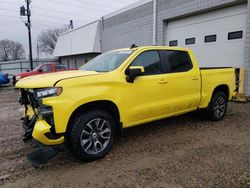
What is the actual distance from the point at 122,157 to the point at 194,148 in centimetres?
135

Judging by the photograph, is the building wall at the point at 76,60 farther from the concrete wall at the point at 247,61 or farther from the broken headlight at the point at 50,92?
the broken headlight at the point at 50,92

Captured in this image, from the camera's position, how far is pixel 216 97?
17.9 ft

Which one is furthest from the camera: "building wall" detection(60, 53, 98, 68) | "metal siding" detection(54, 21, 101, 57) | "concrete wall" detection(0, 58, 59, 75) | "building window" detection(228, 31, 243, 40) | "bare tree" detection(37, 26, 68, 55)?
"bare tree" detection(37, 26, 68, 55)

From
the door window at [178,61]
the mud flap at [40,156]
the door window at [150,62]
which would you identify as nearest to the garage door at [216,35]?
the door window at [178,61]

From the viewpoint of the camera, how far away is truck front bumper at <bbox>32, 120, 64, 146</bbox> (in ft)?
9.70

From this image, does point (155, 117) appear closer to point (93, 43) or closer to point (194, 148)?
point (194, 148)

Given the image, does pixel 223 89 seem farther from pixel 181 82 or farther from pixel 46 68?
pixel 46 68

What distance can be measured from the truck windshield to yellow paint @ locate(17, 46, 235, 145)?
170mm

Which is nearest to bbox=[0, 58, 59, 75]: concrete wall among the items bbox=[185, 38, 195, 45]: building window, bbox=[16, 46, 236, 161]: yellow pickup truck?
bbox=[185, 38, 195, 45]: building window

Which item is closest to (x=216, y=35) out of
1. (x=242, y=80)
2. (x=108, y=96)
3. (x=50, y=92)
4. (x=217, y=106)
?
(x=242, y=80)

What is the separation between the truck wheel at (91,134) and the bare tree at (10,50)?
71130mm

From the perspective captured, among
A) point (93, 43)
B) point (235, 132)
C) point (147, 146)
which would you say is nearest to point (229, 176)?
point (147, 146)

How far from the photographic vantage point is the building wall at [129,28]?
45.0 ft

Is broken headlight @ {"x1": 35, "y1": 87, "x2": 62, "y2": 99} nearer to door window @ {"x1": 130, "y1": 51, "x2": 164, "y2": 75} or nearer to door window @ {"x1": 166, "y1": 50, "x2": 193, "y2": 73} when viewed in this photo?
door window @ {"x1": 130, "y1": 51, "x2": 164, "y2": 75}
